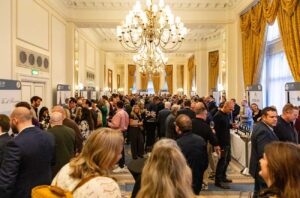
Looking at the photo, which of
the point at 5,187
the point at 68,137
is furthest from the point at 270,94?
the point at 5,187

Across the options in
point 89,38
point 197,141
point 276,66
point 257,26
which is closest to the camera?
point 197,141

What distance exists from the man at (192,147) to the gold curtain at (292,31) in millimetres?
4219

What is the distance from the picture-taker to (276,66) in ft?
33.8

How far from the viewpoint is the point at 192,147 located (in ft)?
12.5

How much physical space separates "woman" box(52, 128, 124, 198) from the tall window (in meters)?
8.24

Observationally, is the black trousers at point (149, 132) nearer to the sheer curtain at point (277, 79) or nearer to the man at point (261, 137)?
the sheer curtain at point (277, 79)

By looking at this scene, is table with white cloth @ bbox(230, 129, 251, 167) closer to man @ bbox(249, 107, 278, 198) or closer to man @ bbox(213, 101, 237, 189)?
man @ bbox(213, 101, 237, 189)

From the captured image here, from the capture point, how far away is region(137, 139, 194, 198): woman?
1.71 m

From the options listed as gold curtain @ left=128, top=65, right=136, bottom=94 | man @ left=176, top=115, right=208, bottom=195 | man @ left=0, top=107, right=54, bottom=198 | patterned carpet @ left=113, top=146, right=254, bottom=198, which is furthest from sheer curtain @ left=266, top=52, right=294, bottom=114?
gold curtain @ left=128, top=65, right=136, bottom=94

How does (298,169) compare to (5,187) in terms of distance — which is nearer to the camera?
(298,169)

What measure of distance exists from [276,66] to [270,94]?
95cm

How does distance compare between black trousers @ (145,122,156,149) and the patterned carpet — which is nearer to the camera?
the patterned carpet

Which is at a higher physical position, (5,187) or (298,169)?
(298,169)

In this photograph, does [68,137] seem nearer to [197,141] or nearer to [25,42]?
[197,141]
